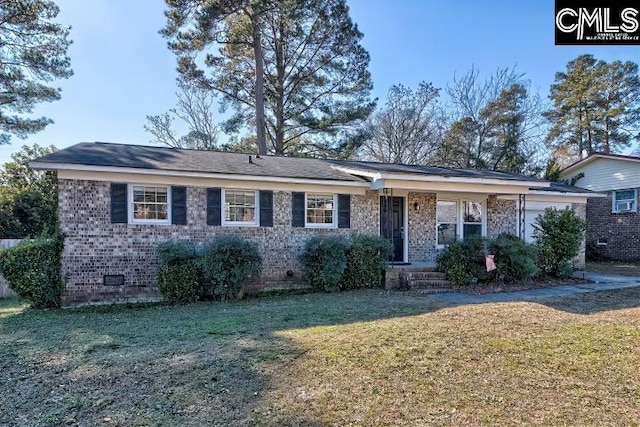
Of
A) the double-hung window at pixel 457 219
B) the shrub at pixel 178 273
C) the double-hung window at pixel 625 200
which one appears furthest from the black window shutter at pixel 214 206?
the double-hung window at pixel 625 200

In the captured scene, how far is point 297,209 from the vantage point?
37.0 ft

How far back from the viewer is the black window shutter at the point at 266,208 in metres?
10.9

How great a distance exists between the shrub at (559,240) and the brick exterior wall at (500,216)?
5.60 ft

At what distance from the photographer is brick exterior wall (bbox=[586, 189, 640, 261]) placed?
1802 centimetres

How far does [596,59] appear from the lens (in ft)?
98.0

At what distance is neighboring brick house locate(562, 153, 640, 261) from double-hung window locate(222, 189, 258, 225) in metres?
16.1

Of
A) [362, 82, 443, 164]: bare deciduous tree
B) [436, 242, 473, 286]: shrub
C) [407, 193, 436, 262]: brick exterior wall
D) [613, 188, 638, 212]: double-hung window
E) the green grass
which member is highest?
[362, 82, 443, 164]: bare deciduous tree

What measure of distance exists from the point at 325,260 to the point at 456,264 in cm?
350

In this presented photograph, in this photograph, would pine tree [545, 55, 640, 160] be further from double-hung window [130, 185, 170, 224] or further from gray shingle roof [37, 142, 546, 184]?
double-hung window [130, 185, 170, 224]

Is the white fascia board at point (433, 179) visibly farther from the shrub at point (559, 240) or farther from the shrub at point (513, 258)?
the shrub at point (513, 258)

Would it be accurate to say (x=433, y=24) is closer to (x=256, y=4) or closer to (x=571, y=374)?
→ (x=256, y=4)

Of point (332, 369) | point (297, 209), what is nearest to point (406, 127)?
point (297, 209)

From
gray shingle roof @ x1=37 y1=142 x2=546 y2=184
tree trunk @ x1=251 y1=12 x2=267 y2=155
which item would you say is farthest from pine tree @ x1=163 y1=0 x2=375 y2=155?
gray shingle roof @ x1=37 y1=142 x2=546 y2=184

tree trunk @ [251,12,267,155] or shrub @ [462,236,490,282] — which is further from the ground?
tree trunk @ [251,12,267,155]
